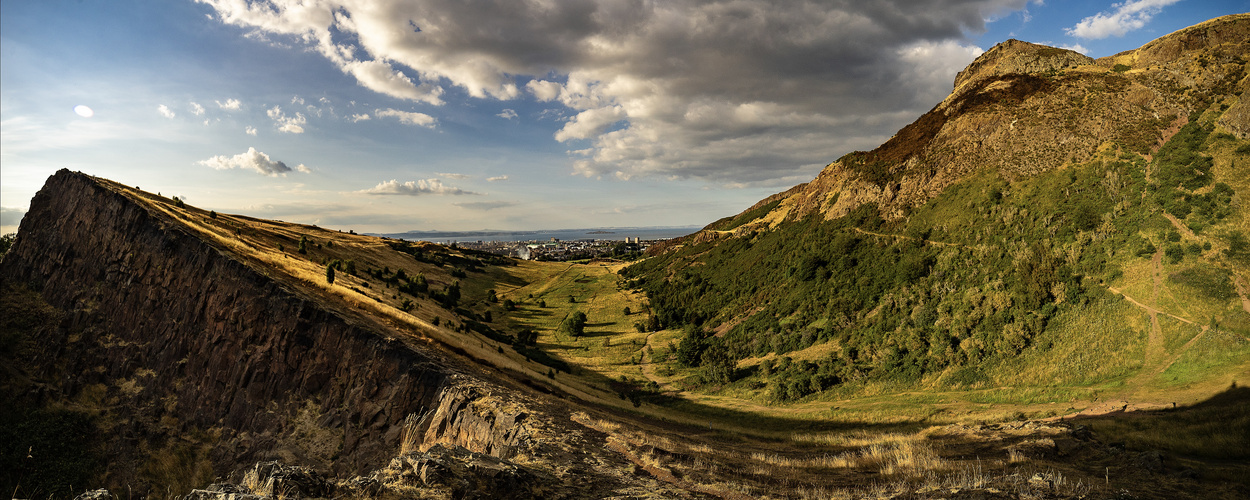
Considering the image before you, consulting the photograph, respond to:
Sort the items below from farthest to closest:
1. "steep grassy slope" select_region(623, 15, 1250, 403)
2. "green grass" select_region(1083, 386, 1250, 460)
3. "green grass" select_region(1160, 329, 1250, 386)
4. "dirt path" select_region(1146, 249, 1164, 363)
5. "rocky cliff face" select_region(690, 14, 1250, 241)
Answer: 1. "rocky cliff face" select_region(690, 14, 1250, 241)
2. "steep grassy slope" select_region(623, 15, 1250, 403)
3. "dirt path" select_region(1146, 249, 1164, 363)
4. "green grass" select_region(1160, 329, 1250, 386)
5. "green grass" select_region(1083, 386, 1250, 460)

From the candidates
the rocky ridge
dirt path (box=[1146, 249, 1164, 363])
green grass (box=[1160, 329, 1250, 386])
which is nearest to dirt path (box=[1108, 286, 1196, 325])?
dirt path (box=[1146, 249, 1164, 363])

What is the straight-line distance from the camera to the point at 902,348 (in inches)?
1296

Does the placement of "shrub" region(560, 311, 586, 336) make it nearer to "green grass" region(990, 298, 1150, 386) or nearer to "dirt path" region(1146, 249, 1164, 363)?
"green grass" region(990, 298, 1150, 386)

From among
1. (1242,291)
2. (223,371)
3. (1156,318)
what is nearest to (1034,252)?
(1156,318)

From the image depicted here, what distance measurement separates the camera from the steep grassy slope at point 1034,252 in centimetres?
2494

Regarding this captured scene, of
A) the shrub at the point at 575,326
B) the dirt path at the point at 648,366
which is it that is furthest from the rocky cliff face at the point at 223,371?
the shrub at the point at 575,326

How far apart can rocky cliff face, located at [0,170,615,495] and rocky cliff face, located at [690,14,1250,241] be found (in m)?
45.4

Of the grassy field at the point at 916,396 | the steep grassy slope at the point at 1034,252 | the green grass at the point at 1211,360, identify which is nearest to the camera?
the grassy field at the point at 916,396

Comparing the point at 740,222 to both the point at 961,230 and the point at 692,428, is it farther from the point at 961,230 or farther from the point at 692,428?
the point at 692,428

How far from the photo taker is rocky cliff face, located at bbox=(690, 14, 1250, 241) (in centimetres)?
3372

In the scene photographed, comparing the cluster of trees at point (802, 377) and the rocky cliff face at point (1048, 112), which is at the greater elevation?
the rocky cliff face at point (1048, 112)

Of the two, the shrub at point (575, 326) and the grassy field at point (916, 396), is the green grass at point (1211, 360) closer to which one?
the grassy field at point (916, 396)

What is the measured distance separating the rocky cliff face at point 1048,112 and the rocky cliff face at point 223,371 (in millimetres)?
45433

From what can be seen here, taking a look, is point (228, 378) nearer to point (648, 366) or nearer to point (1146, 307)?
point (648, 366)
